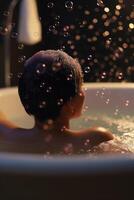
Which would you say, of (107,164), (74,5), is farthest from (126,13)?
(107,164)

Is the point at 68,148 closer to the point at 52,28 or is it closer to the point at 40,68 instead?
the point at 40,68

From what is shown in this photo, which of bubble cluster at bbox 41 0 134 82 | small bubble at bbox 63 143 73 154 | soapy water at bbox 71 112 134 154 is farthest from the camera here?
bubble cluster at bbox 41 0 134 82

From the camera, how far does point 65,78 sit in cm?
148

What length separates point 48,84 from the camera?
1.45 meters

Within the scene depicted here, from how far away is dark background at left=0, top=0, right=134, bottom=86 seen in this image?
3.63 m

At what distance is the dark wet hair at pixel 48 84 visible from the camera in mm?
1454

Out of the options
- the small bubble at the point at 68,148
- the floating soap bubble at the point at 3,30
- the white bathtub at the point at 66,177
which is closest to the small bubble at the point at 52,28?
the floating soap bubble at the point at 3,30

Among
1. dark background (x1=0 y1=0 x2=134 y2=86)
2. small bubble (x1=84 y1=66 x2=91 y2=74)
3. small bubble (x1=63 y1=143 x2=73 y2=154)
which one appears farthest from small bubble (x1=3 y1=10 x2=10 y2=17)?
small bubble (x1=63 y1=143 x2=73 y2=154)

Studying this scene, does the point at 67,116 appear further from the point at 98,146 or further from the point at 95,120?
the point at 95,120

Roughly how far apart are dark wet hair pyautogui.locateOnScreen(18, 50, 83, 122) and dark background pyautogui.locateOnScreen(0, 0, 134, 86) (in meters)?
2.02

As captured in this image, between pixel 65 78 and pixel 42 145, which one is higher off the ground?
pixel 65 78

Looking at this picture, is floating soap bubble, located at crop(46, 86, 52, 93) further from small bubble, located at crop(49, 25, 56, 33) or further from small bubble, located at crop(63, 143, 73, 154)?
small bubble, located at crop(49, 25, 56, 33)

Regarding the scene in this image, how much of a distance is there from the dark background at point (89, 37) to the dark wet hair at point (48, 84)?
79.4 inches

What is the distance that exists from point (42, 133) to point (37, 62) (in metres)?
0.20
